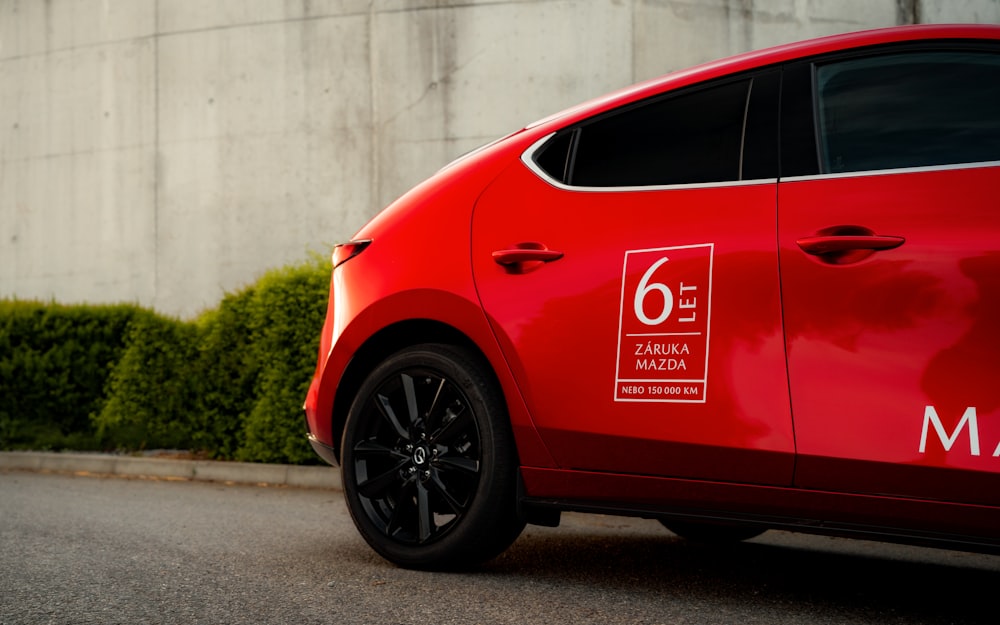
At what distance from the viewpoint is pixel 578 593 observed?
3.96m

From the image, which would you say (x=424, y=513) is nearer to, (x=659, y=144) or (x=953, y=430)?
(x=659, y=144)

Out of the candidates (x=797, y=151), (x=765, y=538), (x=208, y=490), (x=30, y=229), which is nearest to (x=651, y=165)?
(x=797, y=151)

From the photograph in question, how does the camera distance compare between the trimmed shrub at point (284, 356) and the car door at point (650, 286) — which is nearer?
the car door at point (650, 286)

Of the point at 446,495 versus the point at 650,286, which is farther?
the point at 446,495

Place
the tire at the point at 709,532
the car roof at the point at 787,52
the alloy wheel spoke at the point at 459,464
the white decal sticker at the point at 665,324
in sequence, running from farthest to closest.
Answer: the tire at the point at 709,532 < the alloy wheel spoke at the point at 459,464 < the white decal sticker at the point at 665,324 < the car roof at the point at 787,52

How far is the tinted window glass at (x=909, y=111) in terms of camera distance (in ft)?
11.1

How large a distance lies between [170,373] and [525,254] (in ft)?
21.8

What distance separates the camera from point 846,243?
340 cm

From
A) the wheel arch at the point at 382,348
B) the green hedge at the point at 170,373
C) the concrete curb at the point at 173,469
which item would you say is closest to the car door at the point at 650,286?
Result: the wheel arch at the point at 382,348

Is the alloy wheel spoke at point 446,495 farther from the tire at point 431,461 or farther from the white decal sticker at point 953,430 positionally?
the white decal sticker at point 953,430

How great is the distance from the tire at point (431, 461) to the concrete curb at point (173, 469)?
4.13m

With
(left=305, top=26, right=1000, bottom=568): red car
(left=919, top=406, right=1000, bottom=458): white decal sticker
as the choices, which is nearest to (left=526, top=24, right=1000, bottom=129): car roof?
(left=305, top=26, right=1000, bottom=568): red car

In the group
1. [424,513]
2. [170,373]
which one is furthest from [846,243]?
[170,373]

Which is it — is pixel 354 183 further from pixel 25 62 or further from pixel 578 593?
pixel 578 593
